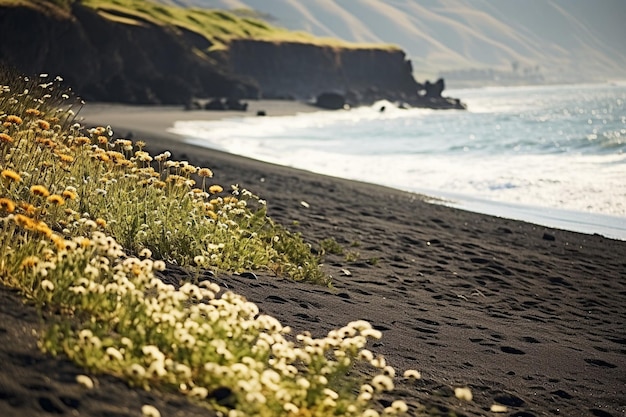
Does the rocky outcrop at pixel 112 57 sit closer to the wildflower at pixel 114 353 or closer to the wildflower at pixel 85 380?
the wildflower at pixel 114 353

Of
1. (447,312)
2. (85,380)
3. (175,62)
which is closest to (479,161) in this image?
(447,312)

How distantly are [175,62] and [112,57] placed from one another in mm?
8304

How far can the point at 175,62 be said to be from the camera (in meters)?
65.8

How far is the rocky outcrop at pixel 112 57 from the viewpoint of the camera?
50000 mm

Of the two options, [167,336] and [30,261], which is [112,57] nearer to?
[30,261]

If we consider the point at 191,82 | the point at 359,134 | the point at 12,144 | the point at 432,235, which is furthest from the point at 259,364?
the point at 191,82

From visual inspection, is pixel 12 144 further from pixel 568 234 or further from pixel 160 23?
pixel 160 23

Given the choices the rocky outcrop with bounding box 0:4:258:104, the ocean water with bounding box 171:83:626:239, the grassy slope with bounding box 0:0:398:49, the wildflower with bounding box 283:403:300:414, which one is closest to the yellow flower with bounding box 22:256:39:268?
the wildflower with bounding box 283:403:300:414

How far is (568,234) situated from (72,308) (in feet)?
38.4

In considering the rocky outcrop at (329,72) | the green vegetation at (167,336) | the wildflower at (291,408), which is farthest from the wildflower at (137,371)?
the rocky outcrop at (329,72)

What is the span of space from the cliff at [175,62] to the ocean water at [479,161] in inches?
468

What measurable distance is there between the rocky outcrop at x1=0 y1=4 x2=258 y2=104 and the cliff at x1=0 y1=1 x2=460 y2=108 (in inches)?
2.5

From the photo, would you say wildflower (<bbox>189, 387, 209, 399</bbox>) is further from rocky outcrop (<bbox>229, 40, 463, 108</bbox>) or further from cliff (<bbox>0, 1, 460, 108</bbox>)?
rocky outcrop (<bbox>229, 40, 463, 108</bbox>)

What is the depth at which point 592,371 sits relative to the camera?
7.38 m
